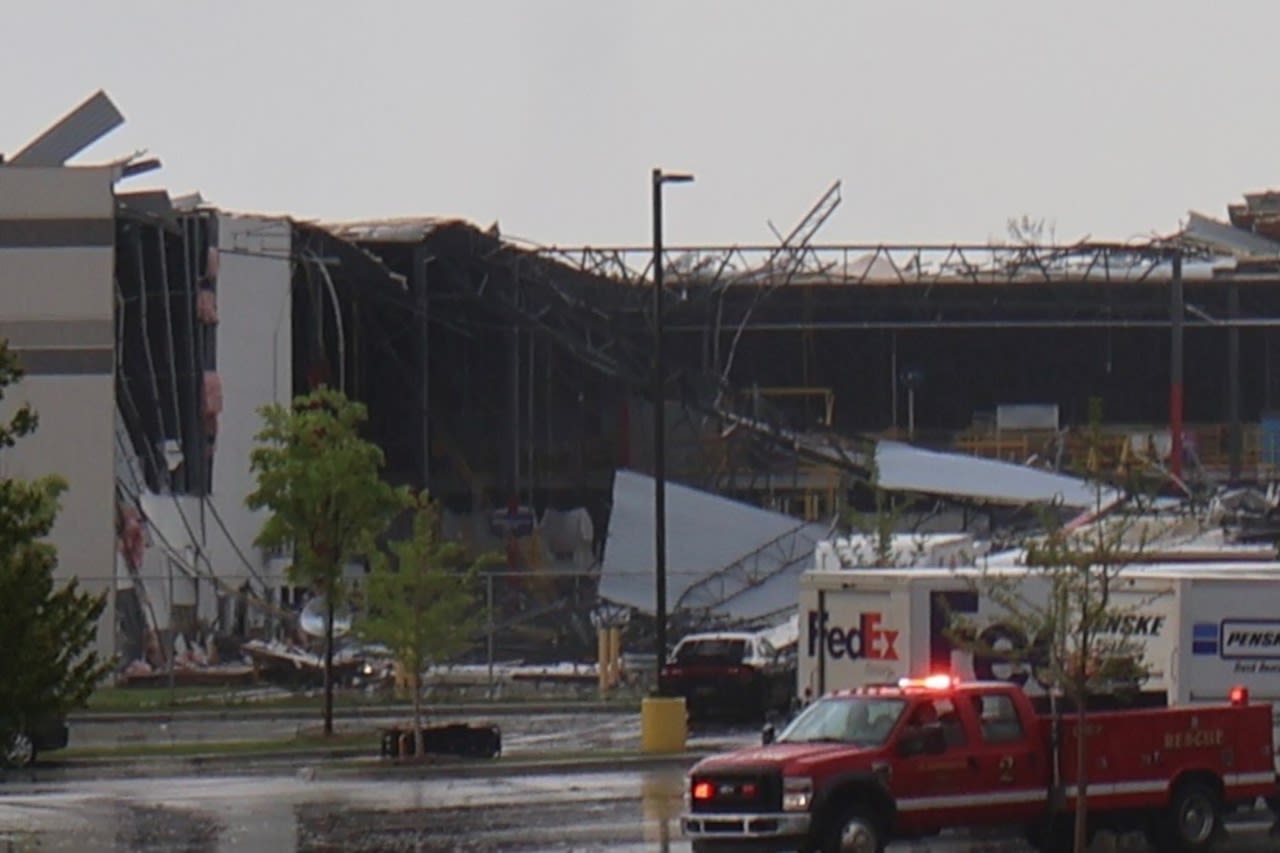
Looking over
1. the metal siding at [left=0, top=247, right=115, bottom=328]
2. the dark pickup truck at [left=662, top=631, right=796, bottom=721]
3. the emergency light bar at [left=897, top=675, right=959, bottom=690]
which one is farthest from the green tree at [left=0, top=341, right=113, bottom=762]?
the metal siding at [left=0, top=247, right=115, bottom=328]

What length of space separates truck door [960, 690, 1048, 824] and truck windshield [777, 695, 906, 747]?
0.69 metres

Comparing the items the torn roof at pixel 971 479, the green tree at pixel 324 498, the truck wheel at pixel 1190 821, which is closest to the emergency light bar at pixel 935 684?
the truck wheel at pixel 1190 821

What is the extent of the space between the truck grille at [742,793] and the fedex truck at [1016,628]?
9.60 ft

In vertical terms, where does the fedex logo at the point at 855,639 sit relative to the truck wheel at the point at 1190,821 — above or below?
above

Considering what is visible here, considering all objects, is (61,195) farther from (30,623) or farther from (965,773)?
(965,773)

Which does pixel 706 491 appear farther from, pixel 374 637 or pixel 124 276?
pixel 374 637

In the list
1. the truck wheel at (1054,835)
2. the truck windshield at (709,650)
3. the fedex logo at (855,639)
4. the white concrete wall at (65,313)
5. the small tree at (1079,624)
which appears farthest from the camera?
the white concrete wall at (65,313)

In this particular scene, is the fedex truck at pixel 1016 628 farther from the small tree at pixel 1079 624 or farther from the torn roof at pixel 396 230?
the torn roof at pixel 396 230

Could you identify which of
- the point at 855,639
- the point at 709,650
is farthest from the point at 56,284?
the point at 855,639

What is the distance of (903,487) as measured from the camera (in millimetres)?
61812

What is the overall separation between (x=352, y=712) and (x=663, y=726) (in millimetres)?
11819

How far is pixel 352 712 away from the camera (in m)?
44.3

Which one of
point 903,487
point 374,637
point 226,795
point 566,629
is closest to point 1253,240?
point 903,487

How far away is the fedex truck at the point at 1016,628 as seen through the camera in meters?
25.5
